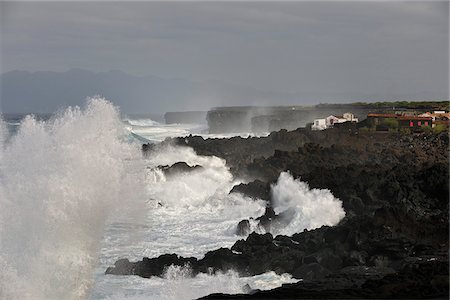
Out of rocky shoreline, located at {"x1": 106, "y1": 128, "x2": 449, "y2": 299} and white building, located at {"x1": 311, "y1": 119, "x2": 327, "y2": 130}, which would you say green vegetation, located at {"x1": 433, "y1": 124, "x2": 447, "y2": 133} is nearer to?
white building, located at {"x1": 311, "y1": 119, "x2": 327, "y2": 130}

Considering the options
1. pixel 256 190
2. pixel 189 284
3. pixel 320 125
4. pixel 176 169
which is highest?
pixel 320 125

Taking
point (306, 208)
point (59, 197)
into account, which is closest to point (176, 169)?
point (306, 208)

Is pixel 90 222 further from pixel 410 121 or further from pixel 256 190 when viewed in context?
pixel 410 121

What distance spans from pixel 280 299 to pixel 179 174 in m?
18.6

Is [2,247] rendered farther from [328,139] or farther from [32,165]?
[328,139]

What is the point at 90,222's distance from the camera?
15.0m

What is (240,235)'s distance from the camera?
19188 mm

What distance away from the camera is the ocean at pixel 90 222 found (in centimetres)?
1348

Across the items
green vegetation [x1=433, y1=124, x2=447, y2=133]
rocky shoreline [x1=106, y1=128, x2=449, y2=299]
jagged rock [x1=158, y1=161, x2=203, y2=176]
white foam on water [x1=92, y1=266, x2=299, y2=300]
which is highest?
green vegetation [x1=433, y1=124, x2=447, y2=133]

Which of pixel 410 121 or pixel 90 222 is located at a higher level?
pixel 410 121

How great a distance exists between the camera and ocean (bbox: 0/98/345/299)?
531 inches

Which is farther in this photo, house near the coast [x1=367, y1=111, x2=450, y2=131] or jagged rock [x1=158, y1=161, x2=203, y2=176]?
house near the coast [x1=367, y1=111, x2=450, y2=131]

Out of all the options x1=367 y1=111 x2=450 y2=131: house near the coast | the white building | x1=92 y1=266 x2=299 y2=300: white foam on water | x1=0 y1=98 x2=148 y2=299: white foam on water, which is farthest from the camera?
the white building

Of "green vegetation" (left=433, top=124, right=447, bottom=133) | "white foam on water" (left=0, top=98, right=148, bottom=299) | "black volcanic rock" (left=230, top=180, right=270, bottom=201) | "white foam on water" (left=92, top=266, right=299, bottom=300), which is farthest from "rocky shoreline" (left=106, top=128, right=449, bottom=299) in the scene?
"green vegetation" (left=433, top=124, right=447, bottom=133)
